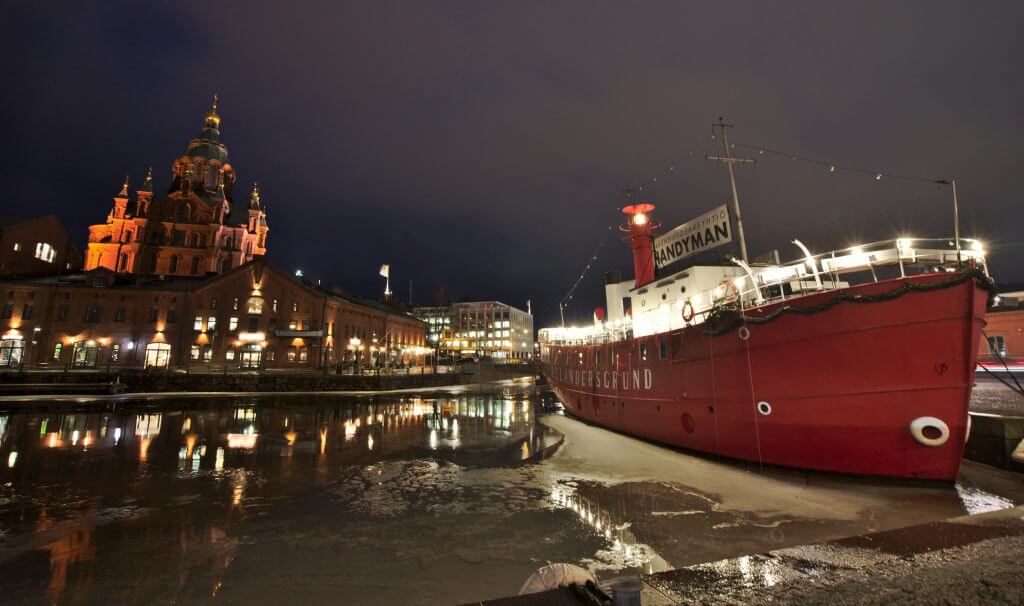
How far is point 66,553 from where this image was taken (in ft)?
24.2

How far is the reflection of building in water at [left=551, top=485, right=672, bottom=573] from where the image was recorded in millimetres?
7010

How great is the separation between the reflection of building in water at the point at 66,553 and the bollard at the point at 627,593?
26.9 ft

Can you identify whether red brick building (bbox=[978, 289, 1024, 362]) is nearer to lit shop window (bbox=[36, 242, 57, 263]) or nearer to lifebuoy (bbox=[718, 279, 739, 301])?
lifebuoy (bbox=[718, 279, 739, 301])

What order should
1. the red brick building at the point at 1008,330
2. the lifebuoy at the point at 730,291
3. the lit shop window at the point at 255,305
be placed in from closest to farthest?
the lifebuoy at the point at 730,291
the red brick building at the point at 1008,330
the lit shop window at the point at 255,305

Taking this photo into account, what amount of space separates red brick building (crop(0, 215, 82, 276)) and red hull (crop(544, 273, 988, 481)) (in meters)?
74.7

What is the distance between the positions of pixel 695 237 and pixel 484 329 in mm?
121696

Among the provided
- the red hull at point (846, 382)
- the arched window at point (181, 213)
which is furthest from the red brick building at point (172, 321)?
the red hull at point (846, 382)

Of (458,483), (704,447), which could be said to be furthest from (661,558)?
(704,447)

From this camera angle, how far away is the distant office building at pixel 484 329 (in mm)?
135500

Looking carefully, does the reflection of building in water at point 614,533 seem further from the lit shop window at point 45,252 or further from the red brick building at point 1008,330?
the lit shop window at point 45,252

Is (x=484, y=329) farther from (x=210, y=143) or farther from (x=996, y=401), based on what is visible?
(x=996, y=401)

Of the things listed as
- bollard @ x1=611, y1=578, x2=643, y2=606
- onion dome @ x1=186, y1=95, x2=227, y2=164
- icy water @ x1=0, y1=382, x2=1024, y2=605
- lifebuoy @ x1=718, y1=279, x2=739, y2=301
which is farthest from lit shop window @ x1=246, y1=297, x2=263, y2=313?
bollard @ x1=611, y1=578, x2=643, y2=606

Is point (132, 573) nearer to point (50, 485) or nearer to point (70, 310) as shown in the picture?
point (50, 485)

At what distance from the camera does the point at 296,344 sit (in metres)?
51.9
